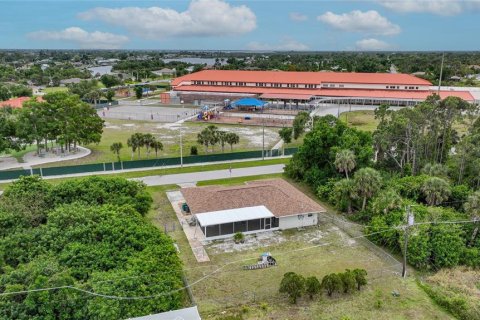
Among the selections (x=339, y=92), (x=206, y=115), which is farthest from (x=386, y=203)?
(x=339, y=92)

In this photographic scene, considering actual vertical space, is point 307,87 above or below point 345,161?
above

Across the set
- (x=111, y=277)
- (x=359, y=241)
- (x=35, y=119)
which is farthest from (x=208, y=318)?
(x=35, y=119)

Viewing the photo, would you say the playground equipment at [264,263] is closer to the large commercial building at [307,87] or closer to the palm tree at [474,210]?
the palm tree at [474,210]

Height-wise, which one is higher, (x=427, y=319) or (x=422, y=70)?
(x=422, y=70)

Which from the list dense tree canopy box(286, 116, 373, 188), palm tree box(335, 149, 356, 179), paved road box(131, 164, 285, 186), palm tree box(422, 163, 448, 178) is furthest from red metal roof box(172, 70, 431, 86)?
palm tree box(335, 149, 356, 179)

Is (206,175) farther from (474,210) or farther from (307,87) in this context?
(307,87)

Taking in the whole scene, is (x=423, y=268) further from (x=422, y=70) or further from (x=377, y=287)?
(x=422, y=70)
